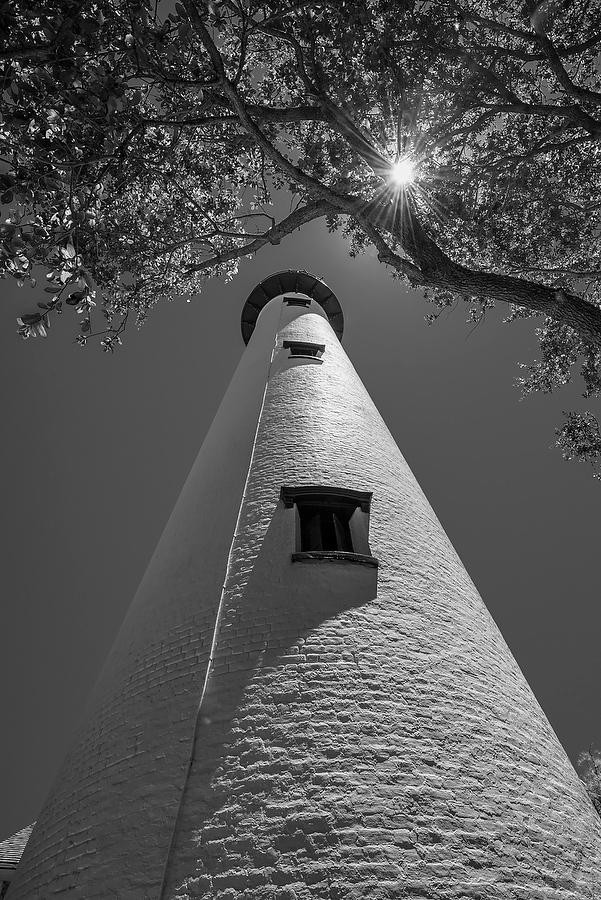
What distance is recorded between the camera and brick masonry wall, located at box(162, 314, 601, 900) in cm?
296

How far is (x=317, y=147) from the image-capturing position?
31.9 feet

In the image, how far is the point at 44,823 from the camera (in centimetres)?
423

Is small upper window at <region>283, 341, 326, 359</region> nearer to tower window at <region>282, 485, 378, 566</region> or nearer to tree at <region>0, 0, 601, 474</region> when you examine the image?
tree at <region>0, 0, 601, 474</region>

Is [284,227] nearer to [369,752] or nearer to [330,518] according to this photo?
[330,518]

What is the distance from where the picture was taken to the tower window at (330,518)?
18.0 feet

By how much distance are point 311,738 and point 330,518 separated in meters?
2.61

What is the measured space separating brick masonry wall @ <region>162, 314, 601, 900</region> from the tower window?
18 cm

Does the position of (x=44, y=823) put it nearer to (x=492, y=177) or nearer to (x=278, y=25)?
(x=278, y=25)

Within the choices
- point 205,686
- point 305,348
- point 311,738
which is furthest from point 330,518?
point 305,348

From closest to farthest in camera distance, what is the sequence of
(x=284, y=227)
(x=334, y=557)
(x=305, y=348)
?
(x=334, y=557) → (x=284, y=227) → (x=305, y=348)

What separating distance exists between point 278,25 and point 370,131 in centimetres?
236

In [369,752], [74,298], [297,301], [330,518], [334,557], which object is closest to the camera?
Answer: [369,752]

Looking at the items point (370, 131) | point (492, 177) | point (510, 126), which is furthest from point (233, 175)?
point (510, 126)

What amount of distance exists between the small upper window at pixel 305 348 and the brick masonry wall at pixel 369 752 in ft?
19.4
